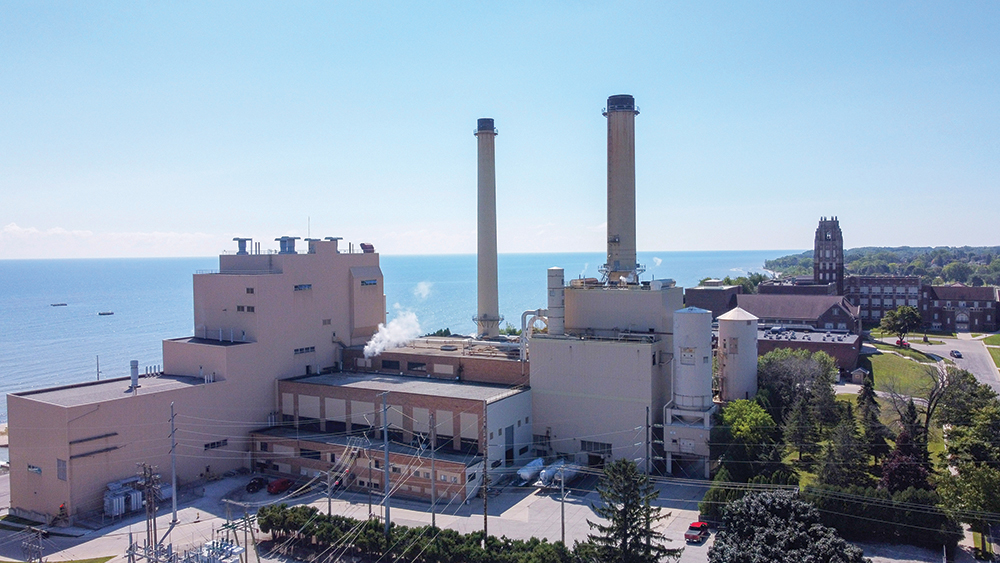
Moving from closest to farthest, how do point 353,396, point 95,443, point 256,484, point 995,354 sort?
1. point 95,443
2. point 256,484
3. point 353,396
4. point 995,354

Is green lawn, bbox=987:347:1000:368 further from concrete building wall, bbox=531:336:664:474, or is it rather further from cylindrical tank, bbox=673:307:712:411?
concrete building wall, bbox=531:336:664:474

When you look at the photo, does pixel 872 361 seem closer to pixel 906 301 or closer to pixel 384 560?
pixel 906 301

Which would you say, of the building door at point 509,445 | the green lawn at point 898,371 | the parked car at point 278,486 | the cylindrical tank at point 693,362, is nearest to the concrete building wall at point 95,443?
the parked car at point 278,486

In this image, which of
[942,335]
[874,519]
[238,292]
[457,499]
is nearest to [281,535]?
[457,499]

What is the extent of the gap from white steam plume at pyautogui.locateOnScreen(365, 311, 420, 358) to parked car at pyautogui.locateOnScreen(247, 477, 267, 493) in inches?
437

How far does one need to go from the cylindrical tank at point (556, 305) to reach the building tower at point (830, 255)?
219ft

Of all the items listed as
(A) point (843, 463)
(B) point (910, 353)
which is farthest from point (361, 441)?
(B) point (910, 353)

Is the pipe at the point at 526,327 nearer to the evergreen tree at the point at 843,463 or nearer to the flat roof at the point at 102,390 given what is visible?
the evergreen tree at the point at 843,463

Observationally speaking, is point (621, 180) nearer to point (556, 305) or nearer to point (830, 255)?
point (556, 305)

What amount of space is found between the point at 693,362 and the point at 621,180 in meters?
17.2

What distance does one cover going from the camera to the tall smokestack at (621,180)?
4862 cm

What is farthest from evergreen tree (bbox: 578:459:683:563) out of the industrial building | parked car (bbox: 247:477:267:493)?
parked car (bbox: 247:477:267:493)

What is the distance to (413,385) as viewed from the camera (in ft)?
131

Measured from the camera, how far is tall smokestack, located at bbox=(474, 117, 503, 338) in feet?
182
